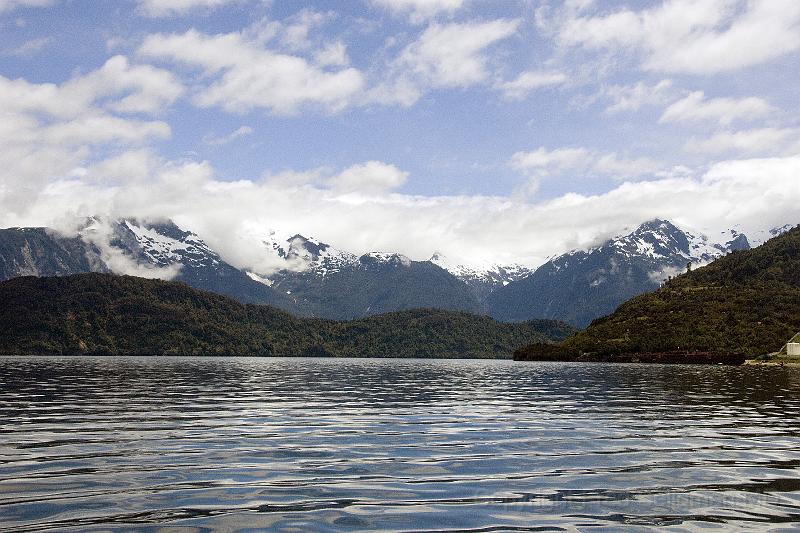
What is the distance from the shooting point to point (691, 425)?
46.1 m

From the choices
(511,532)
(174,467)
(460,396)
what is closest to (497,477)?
(511,532)

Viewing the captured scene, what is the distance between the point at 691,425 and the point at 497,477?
24273 millimetres

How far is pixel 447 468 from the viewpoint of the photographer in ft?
94.1

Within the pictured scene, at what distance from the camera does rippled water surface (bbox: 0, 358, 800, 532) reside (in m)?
20.6

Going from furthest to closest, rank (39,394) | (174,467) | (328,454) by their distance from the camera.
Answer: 1. (39,394)
2. (328,454)
3. (174,467)

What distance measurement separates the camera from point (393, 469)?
28.4 m

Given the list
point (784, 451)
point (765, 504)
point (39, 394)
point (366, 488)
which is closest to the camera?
point (765, 504)

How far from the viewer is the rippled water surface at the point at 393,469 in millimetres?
20594

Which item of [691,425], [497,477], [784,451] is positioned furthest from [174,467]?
[691,425]

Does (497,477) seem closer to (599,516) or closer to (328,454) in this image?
(599,516)

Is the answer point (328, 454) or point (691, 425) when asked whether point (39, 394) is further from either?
point (691, 425)

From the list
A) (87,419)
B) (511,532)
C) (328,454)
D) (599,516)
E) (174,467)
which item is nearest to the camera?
(511,532)

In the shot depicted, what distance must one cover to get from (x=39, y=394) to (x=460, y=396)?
40003 millimetres

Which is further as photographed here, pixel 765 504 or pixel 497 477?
pixel 497 477
